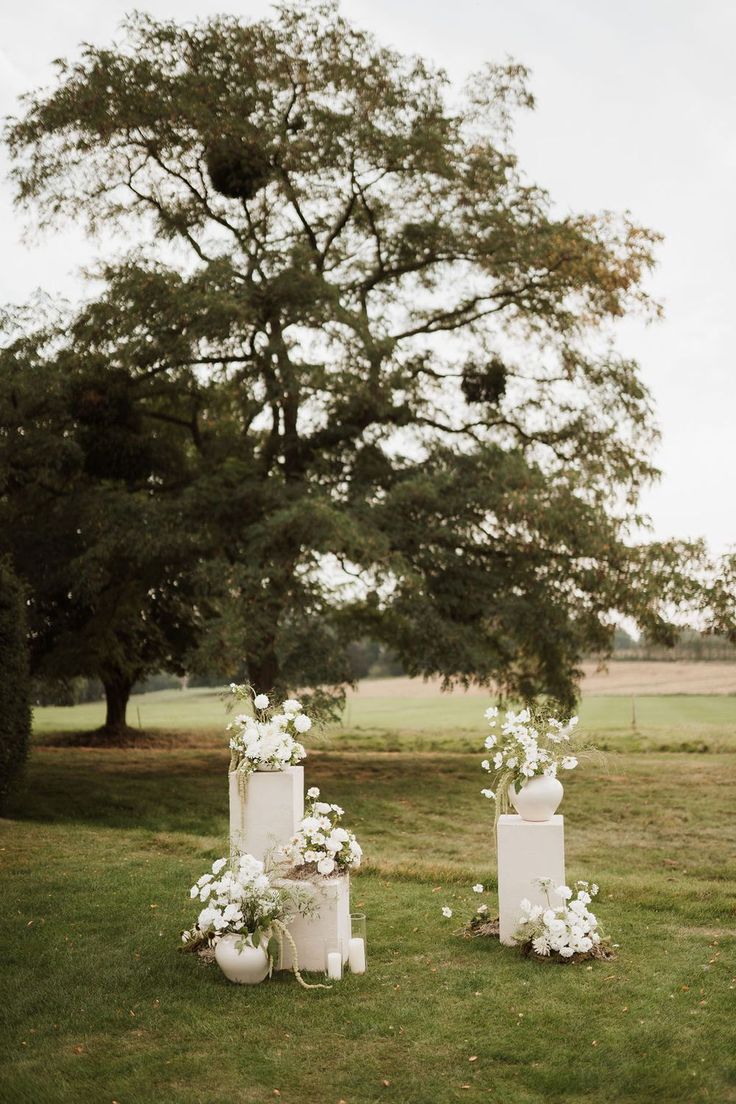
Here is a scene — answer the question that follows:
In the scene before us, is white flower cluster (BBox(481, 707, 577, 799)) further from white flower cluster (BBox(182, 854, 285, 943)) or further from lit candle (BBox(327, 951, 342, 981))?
white flower cluster (BBox(182, 854, 285, 943))

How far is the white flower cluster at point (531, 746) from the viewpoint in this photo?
25.7ft

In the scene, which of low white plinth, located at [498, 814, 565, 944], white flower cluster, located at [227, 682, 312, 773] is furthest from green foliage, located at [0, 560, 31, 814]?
low white plinth, located at [498, 814, 565, 944]

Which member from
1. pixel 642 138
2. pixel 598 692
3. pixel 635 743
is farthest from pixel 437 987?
pixel 598 692

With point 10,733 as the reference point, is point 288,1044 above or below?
below

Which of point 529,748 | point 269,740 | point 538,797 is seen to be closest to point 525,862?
point 538,797

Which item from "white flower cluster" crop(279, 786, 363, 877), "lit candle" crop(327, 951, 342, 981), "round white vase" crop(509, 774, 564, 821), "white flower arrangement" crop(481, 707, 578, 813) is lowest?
"lit candle" crop(327, 951, 342, 981)

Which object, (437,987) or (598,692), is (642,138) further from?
(598,692)

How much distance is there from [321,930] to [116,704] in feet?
71.8

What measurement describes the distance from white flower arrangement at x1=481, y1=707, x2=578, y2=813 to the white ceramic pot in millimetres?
2031

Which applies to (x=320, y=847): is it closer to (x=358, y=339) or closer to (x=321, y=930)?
(x=321, y=930)

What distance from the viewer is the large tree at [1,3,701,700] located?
1747 cm

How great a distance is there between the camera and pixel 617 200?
20844mm

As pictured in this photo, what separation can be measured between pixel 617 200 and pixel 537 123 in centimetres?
218

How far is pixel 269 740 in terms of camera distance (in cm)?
767
